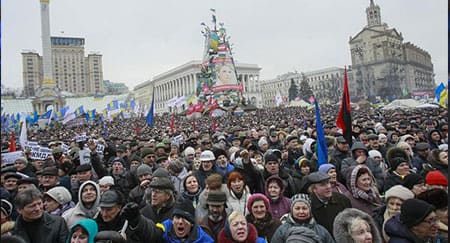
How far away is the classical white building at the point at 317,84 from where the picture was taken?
277 ft

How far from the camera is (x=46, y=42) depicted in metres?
69.7

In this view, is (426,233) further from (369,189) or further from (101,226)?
(101,226)

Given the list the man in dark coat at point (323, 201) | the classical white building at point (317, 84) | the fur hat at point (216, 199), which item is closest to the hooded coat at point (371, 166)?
the man in dark coat at point (323, 201)

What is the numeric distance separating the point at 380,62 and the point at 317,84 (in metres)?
29.3

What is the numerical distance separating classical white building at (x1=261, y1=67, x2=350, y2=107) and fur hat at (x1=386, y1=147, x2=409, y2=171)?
76.6 meters

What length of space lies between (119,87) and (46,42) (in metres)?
101

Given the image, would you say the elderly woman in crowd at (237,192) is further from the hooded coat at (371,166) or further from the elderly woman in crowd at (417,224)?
the hooded coat at (371,166)

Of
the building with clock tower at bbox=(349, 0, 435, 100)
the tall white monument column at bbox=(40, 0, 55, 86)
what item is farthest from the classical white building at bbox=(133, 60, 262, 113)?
the building with clock tower at bbox=(349, 0, 435, 100)

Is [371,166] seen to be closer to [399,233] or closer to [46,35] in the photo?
[399,233]

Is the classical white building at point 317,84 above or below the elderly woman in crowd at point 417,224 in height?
above

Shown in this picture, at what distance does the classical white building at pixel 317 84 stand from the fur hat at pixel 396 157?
76.6 meters

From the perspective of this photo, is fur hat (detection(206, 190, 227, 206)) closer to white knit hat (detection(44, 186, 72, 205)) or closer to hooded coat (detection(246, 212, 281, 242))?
hooded coat (detection(246, 212, 281, 242))

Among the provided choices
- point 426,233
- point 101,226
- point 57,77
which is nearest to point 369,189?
point 426,233

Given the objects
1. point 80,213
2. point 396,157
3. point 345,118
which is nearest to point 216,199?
point 80,213
